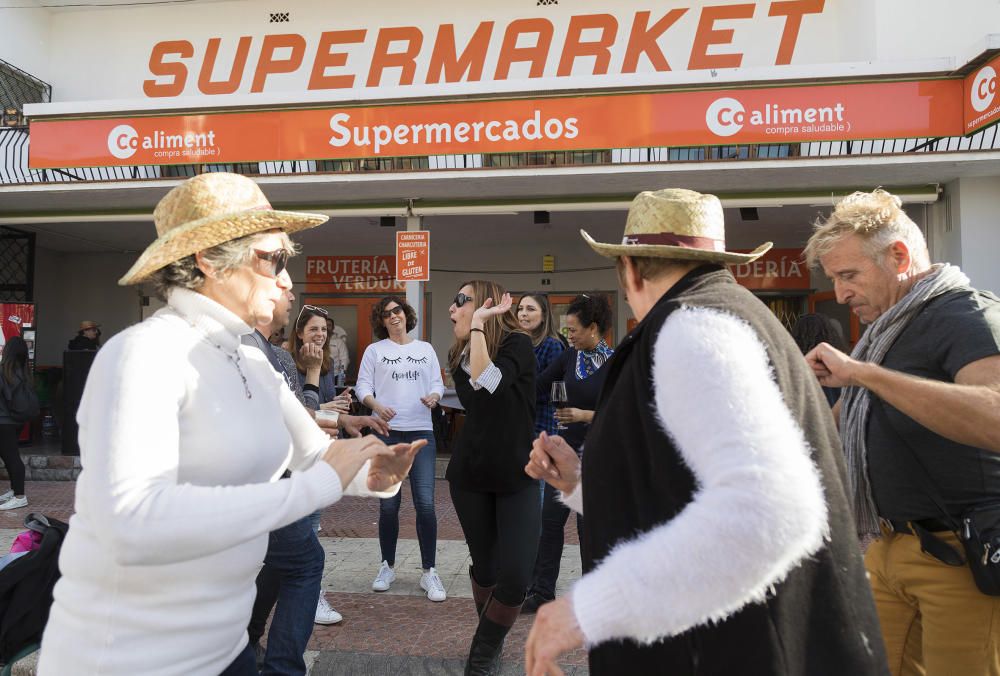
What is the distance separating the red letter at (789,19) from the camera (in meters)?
9.99

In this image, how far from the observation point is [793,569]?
1298 mm

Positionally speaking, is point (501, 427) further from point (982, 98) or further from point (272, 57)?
point (272, 57)

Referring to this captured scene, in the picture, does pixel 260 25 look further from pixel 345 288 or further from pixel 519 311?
pixel 519 311

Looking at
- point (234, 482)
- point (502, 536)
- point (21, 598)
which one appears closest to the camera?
point (234, 482)

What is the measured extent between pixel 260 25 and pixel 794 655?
12.5 meters

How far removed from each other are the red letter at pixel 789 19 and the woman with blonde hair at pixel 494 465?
8439 mm

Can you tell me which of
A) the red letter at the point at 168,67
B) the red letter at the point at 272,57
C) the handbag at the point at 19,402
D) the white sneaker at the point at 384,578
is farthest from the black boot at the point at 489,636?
the red letter at the point at 168,67

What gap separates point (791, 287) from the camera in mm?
12047

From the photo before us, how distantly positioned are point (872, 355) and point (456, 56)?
32.3 ft

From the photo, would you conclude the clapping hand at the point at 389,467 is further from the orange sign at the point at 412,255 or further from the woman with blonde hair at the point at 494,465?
the orange sign at the point at 412,255

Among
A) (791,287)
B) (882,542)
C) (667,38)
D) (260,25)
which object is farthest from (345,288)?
(882,542)

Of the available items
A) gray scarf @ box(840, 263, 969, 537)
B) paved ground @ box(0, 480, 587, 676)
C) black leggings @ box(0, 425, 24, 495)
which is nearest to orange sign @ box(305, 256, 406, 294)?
black leggings @ box(0, 425, 24, 495)

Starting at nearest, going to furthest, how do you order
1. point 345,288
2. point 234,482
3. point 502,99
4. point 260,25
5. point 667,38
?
point 234,482 < point 502,99 < point 667,38 < point 260,25 < point 345,288

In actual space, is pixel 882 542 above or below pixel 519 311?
below
